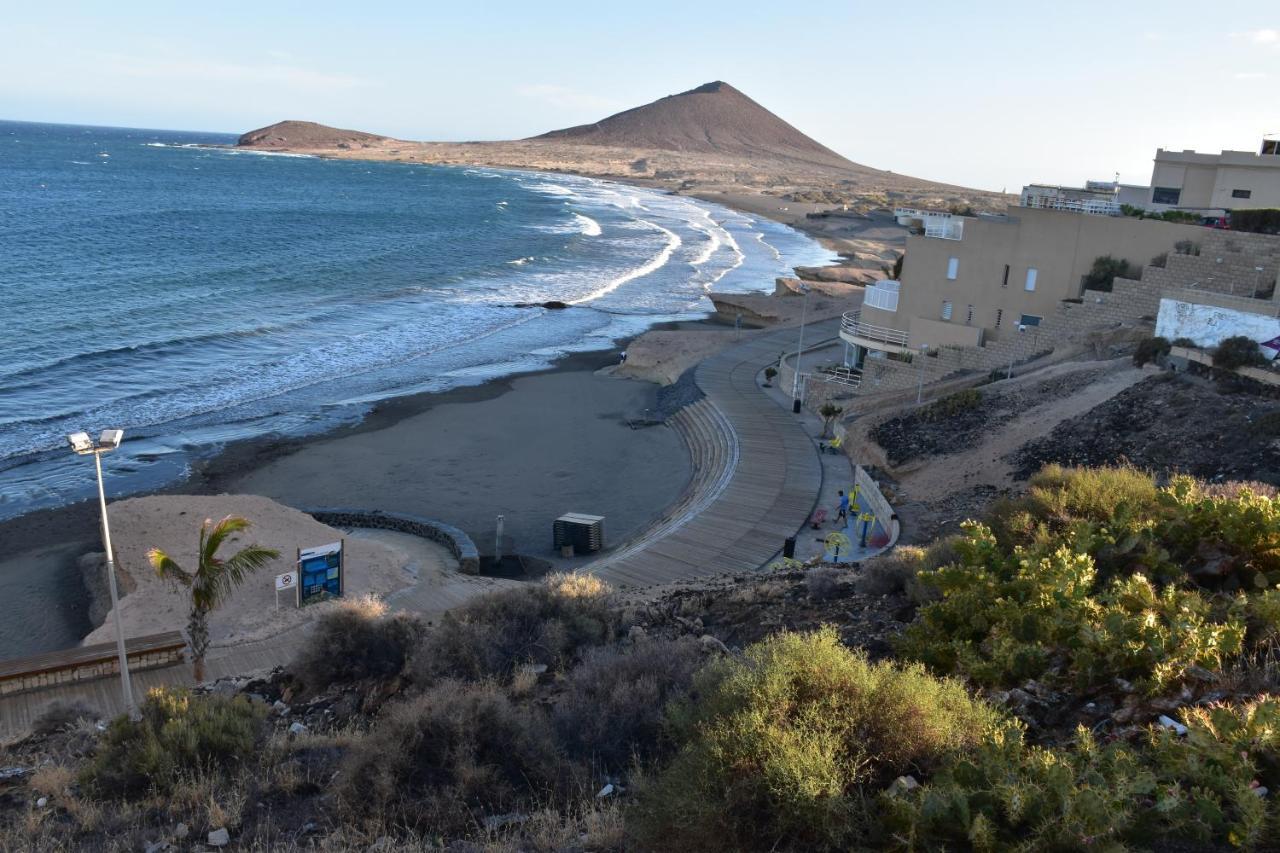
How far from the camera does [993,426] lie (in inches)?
830

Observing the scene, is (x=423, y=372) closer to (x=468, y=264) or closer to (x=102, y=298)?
(x=102, y=298)

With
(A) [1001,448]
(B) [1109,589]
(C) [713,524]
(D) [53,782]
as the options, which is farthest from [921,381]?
(D) [53,782]

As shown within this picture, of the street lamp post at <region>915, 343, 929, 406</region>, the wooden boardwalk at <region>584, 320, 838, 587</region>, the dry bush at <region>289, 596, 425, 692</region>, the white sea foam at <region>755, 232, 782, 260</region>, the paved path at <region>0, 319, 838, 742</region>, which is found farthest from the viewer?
the white sea foam at <region>755, 232, 782, 260</region>

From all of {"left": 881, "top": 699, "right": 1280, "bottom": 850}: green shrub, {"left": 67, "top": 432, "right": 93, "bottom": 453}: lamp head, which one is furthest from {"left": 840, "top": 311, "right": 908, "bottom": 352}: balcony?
{"left": 881, "top": 699, "right": 1280, "bottom": 850}: green shrub

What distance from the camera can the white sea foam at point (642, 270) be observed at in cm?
6028

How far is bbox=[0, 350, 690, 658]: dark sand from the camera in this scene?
A: 64.4ft

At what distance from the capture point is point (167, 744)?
8602 millimetres

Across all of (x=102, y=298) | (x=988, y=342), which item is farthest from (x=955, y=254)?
(x=102, y=298)

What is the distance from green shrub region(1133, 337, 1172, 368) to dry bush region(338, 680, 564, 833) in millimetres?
18516

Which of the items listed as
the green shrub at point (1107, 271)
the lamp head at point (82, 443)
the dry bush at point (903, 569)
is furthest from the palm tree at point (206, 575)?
the green shrub at point (1107, 271)

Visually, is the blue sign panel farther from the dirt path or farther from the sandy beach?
the dirt path

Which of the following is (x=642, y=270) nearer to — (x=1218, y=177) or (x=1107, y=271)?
(x=1218, y=177)

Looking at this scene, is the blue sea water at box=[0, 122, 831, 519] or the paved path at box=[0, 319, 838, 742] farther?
the blue sea water at box=[0, 122, 831, 519]

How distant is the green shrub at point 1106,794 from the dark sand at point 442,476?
50.2 feet
